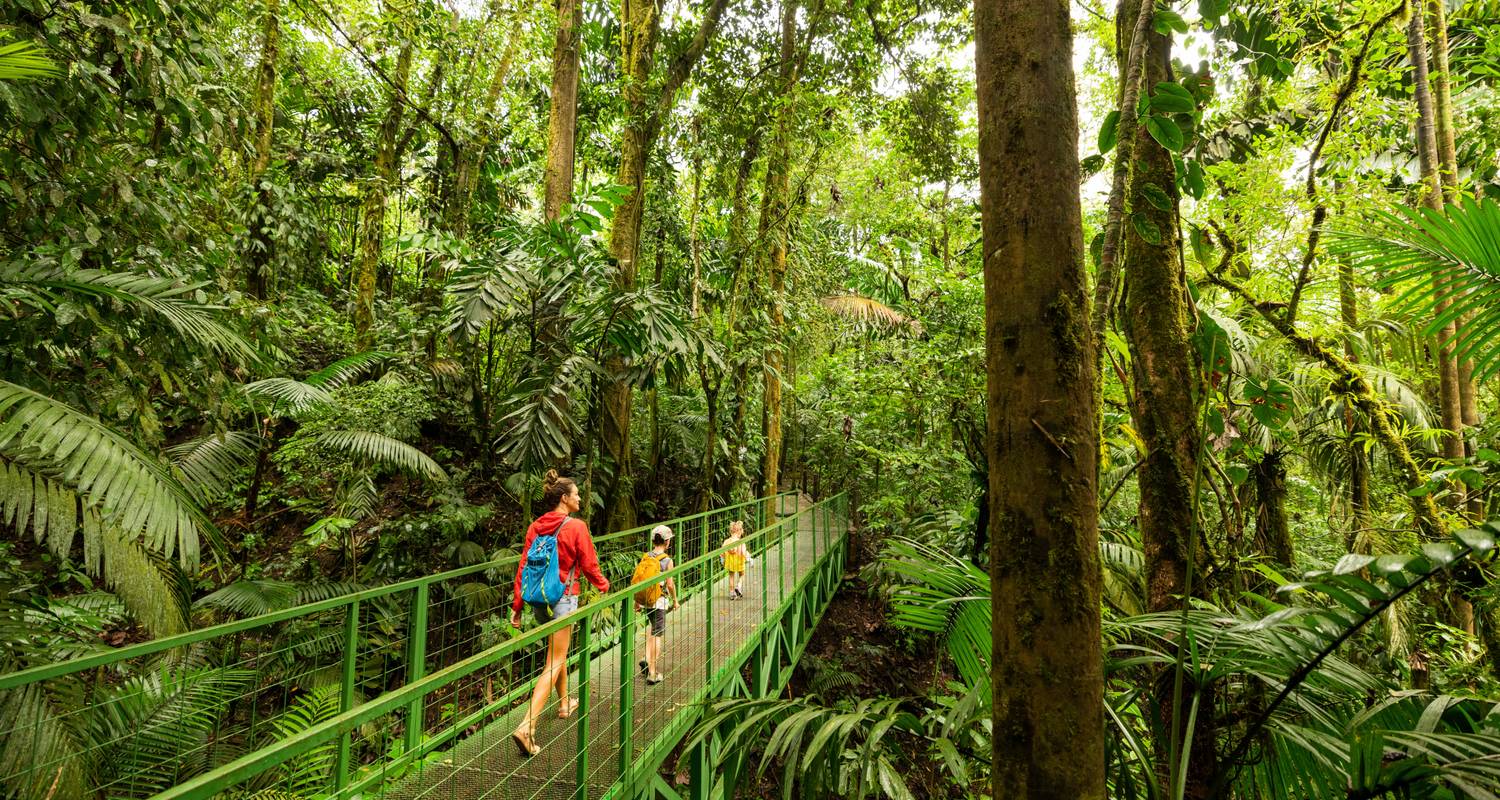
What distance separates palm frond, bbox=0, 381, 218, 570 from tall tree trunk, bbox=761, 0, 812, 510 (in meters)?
5.61

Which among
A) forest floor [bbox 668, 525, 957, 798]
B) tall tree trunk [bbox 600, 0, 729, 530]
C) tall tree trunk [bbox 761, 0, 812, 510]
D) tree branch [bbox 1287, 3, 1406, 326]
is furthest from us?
forest floor [bbox 668, 525, 957, 798]

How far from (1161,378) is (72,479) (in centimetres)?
375

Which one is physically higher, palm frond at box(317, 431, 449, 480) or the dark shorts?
palm frond at box(317, 431, 449, 480)

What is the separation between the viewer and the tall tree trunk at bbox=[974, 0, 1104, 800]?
3.75 ft

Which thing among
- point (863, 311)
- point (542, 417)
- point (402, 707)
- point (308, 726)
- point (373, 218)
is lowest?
point (308, 726)

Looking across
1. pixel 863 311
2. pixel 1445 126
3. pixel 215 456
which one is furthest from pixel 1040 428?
pixel 863 311

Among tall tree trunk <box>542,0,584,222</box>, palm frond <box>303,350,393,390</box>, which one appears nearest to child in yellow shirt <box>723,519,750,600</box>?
tall tree trunk <box>542,0,584,222</box>

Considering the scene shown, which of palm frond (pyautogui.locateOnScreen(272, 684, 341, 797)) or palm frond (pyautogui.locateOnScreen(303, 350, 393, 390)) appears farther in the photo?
palm frond (pyautogui.locateOnScreen(303, 350, 393, 390))

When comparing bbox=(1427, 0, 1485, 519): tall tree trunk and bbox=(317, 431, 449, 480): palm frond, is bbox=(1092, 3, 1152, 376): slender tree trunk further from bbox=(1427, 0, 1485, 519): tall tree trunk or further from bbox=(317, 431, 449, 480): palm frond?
bbox=(317, 431, 449, 480): palm frond

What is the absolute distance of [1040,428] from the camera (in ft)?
3.84

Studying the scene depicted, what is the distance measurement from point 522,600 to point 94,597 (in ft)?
14.2

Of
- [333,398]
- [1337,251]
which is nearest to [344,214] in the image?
[333,398]

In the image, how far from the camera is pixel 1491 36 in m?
2.96

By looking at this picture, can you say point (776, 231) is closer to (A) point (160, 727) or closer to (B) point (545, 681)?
(B) point (545, 681)
